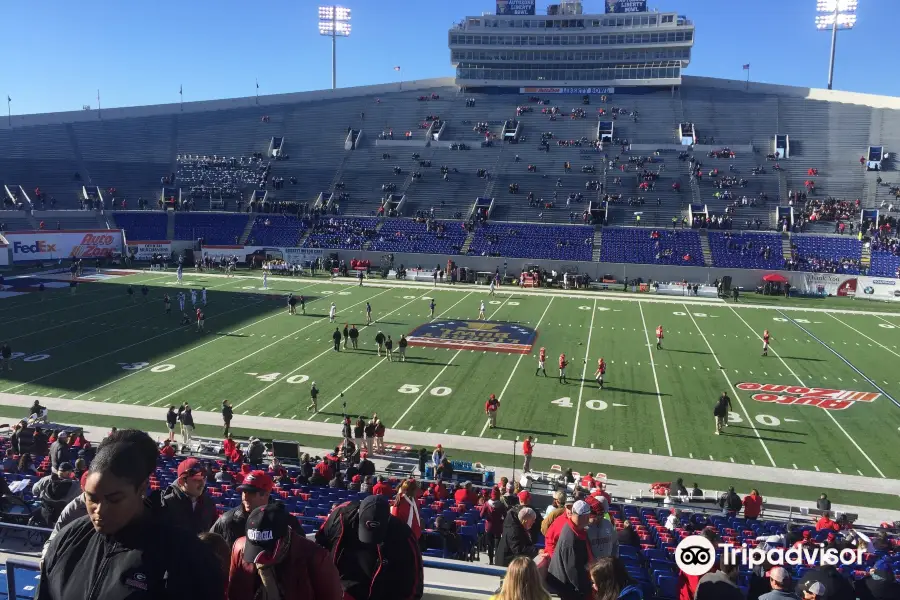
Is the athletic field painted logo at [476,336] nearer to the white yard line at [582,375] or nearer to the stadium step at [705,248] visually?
the white yard line at [582,375]

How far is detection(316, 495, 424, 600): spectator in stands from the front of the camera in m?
3.67

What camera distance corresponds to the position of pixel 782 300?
138 ft

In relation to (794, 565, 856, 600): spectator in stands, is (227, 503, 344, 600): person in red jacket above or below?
above

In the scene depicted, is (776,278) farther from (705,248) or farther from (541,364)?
(541,364)

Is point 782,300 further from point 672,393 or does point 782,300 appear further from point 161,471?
point 161,471

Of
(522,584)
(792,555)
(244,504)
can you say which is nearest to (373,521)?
(522,584)

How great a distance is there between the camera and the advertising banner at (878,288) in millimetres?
42406

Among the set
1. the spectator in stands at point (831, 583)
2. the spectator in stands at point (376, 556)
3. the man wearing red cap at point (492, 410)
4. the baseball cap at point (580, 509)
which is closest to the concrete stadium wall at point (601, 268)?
the man wearing red cap at point (492, 410)

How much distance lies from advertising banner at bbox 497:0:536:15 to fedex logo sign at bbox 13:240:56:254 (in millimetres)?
59290

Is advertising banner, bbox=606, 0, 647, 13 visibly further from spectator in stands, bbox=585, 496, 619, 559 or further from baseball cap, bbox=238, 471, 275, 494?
baseball cap, bbox=238, 471, 275, 494

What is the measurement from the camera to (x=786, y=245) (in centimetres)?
4966

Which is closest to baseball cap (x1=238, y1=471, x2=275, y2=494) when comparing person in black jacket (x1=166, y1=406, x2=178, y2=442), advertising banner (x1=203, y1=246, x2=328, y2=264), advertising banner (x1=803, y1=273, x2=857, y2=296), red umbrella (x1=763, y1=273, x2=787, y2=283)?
person in black jacket (x1=166, y1=406, x2=178, y2=442)

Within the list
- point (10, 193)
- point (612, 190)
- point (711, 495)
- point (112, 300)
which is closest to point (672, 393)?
point (711, 495)

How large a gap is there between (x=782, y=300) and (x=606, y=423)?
28940 millimetres
